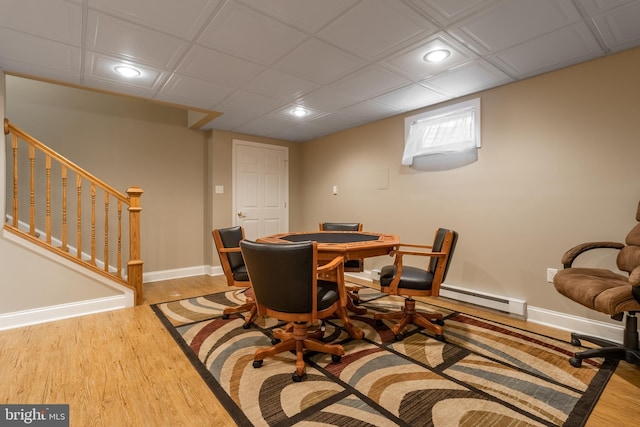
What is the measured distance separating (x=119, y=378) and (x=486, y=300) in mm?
3158

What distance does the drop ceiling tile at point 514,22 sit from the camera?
1.78 meters

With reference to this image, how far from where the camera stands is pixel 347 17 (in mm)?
1886

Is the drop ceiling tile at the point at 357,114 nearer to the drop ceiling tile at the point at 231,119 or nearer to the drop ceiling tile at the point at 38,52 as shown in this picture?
the drop ceiling tile at the point at 231,119

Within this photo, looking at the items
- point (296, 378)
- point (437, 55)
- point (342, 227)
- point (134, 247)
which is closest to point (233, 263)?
point (296, 378)

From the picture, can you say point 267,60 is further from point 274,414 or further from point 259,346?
point 274,414

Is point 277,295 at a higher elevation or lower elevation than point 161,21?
lower

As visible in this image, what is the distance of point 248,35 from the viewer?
2.07m

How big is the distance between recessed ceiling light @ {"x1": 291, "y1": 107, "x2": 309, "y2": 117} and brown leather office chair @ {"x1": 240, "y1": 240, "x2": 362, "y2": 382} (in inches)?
92.0

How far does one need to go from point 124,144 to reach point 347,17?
3610 millimetres

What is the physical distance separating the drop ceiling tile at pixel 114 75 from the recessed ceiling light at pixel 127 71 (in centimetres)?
3

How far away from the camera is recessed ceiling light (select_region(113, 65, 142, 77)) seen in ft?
8.27

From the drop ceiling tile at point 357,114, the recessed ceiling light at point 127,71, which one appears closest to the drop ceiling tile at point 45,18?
the recessed ceiling light at point 127,71

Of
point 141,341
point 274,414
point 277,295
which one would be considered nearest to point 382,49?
point 277,295

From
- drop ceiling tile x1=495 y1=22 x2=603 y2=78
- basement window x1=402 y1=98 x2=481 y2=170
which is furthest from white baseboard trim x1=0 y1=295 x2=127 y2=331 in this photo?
drop ceiling tile x1=495 y1=22 x2=603 y2=78
